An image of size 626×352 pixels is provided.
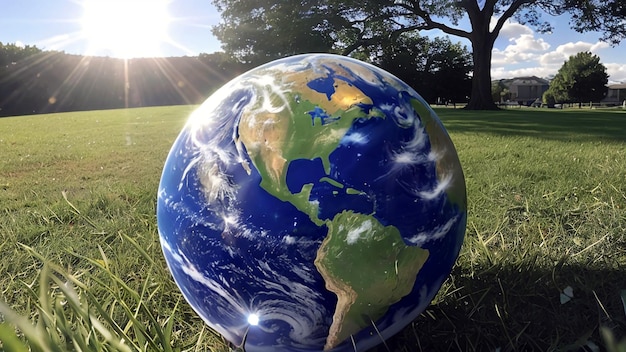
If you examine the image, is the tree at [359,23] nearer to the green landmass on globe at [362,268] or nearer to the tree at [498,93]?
the green landmass on globe at [362,268]

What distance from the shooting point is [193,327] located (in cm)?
254

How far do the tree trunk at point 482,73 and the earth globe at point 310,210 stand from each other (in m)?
24.4

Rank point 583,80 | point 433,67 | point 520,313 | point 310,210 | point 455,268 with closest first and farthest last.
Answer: point 310,210
point 520,313
point 455,268
point 433,67
point 583,80

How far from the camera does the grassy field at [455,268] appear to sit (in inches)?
76.3

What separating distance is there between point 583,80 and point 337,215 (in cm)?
6002

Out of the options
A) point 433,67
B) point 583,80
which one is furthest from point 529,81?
point 433,67

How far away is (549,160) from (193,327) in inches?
197

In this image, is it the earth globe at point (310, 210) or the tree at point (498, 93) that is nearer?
the earth globe at point (310, 210)

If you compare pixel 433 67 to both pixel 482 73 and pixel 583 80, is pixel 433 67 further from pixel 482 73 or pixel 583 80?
pixel 583 80

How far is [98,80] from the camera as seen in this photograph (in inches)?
1388

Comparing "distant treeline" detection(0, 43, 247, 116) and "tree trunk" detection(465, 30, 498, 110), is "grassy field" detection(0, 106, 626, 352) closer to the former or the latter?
"tree trunk" detection(465, 30, 498, 110)

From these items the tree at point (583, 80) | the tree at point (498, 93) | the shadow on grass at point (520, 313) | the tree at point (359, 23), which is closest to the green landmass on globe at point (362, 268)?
the shadow on grass at point (520, 313)

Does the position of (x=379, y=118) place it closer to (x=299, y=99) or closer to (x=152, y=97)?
(x=299, y=99)

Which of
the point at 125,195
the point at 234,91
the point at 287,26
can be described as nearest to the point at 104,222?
the point at 125,195
